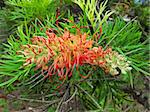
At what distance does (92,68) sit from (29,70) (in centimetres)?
9

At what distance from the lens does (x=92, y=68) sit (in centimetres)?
45

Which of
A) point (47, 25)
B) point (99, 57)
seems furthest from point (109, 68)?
point (47, 25)

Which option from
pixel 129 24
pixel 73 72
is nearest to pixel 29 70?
pixel 73 72

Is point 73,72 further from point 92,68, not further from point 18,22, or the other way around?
point 18,22

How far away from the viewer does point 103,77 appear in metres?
0.47

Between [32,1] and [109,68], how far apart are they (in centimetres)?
18

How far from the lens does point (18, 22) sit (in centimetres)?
54

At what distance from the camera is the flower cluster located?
401 mm

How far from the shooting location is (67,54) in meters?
0.40

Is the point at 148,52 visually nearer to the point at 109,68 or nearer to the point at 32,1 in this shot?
the point at 109,68

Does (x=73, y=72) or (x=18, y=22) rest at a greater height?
(x=18, y=22)

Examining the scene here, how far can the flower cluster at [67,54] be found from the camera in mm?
401

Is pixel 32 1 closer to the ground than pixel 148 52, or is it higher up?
higher up

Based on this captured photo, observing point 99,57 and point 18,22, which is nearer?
point 99,57
